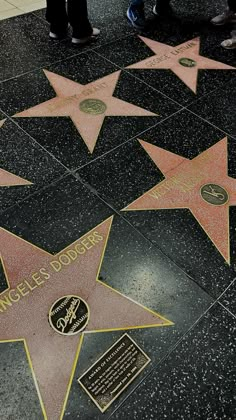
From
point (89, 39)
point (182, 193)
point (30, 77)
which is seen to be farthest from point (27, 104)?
point (182, 193)

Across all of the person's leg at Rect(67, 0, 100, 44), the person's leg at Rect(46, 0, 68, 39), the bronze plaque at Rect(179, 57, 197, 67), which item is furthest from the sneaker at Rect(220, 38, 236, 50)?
the person's leg at Rect(46, 0, 68, 39)

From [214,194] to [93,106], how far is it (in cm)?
88

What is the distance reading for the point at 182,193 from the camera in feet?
5.12

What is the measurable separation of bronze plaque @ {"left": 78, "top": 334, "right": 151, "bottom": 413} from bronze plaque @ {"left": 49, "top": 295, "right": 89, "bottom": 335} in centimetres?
13

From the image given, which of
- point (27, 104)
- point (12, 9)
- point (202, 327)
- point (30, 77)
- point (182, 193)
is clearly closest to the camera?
point (202, 327)

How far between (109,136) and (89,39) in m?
1.10

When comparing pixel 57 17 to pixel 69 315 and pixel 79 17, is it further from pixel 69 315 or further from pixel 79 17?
pixel 69 315

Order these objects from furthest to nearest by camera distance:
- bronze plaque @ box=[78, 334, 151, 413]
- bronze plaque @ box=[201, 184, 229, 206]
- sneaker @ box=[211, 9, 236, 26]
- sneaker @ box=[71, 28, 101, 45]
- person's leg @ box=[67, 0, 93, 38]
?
1. sneaker @ box=[211, 9, 236, 26]
2. sneaker @ box=[71, 28, 101, 45]
3. person's leg @ box=[67, 0, 93, 38]
4. bronze plaque @ box=[201, 184, 229, 206]
5. bronze plaque @ box=[78, 334, 151, 413]

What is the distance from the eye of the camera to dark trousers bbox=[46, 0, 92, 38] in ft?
7.56

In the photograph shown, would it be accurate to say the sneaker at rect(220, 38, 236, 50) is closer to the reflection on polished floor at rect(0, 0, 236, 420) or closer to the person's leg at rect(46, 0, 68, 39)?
the reflection on polished floor at rect(0, 0, 236, 420)

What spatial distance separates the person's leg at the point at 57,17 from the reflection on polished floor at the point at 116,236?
0.20 metres

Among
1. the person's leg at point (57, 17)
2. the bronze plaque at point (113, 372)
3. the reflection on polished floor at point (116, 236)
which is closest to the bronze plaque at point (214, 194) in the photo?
the reflection on polished floor at point (116, 236)

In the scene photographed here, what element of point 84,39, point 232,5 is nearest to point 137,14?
point 84,39

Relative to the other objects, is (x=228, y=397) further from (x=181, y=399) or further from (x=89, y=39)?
(x=89, y=39)
